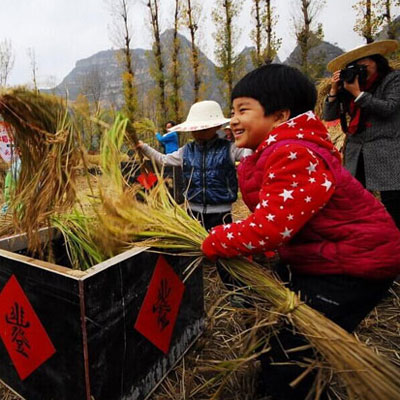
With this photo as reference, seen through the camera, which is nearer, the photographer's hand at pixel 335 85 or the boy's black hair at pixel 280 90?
the boy's black hair at pixel 280 90

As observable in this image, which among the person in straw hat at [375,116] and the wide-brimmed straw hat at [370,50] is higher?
the wide-brimmed straw hat at [370,50]

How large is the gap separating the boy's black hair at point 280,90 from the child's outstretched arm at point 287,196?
8.3 inches

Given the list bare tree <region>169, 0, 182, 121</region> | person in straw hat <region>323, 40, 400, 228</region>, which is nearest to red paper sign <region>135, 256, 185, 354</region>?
person in straw hat <region>323, 40, 400, 228</region>

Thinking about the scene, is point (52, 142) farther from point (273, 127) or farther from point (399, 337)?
point (399, 337)

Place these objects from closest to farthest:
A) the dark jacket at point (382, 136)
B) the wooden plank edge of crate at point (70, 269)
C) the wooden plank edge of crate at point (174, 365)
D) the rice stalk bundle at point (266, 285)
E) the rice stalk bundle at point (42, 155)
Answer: the rice stalk bundle at point (266, 285)
the wooden plank edge of crate at point (70, 269)
the rice stalk bundle at point (42, 155)
the wooden plank edge of crate at point (174, 365)
the dark jacket at point (382, 136)

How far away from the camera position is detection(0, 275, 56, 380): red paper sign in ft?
3.79

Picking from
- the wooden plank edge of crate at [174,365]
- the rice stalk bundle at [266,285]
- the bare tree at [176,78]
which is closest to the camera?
the rice stalk bundle at [266,285]

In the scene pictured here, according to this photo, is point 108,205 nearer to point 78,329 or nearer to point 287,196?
point 78,329

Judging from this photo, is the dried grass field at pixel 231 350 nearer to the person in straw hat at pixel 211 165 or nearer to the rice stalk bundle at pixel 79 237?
the rice stalk bundle at pixel 79 237

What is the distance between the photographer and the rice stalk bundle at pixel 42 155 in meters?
1.15

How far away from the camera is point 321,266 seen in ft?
3.37

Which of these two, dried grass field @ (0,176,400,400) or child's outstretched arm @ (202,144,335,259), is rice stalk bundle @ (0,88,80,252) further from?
child's outstretched arm @ (202,144,335,259)

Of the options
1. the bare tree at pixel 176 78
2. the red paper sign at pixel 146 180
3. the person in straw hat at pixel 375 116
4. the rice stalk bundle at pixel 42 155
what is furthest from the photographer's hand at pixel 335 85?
the bare tree at pixel 176 78

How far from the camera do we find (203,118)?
7.20 feet
